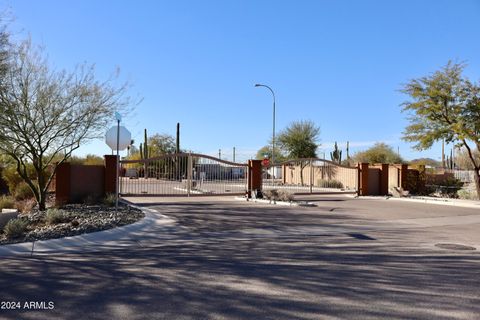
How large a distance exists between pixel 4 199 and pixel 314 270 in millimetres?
15624

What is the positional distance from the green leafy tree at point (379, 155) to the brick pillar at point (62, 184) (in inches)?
1852

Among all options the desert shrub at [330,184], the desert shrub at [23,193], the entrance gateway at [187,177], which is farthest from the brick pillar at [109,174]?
the desert shrub at [330,184]

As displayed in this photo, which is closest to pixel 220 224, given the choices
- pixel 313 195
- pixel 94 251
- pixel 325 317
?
pixel 94 251

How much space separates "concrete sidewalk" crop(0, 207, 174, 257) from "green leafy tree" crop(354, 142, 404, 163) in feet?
166

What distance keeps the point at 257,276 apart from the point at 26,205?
14015 millimetres

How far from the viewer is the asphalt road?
589cm

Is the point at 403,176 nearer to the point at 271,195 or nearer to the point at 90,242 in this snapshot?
the point at 271,195

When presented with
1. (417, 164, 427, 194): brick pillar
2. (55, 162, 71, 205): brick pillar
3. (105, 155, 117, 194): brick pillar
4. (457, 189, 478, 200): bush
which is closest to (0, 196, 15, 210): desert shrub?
(55, 162, 71, 205): brick pillar

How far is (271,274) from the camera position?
778 centimetres

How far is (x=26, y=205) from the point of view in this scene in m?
18.5

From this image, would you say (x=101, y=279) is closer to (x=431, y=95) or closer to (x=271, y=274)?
(x=271, y=274)

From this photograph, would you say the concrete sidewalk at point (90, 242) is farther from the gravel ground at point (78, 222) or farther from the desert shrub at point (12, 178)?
the desert shrub at point (12, 178)

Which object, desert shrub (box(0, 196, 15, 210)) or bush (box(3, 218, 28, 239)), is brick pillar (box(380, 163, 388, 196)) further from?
bush (box(3, 218, 28, 239))

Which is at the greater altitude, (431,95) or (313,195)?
(431,95)
